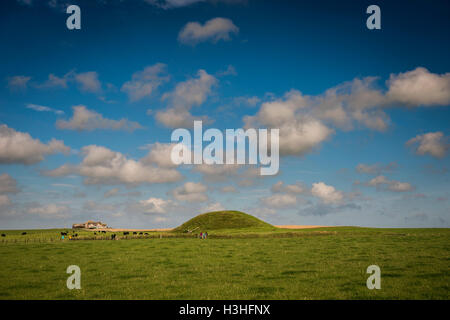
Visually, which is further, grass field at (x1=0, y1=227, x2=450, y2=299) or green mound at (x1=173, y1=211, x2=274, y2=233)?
green mound at (x1=173, y1=211, x2=274, y2=233)

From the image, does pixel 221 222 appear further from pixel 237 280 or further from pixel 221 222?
pixel 237 280

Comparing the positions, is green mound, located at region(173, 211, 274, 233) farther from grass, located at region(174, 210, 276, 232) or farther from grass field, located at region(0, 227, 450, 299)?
grass field, located at region(0, 227, 450, 299)

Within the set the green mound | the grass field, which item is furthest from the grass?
the grass field

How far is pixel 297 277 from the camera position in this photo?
24.1 m

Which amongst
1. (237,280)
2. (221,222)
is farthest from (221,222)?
(237,280)

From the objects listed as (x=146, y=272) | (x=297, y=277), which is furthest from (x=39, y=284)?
(x=297, y=277)

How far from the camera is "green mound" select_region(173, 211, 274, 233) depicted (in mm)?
156000

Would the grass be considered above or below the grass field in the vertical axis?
below

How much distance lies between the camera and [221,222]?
161125 mm

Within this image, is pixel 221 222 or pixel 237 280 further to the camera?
pixel 221 222

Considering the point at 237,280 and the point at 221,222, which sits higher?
the point at 237,280

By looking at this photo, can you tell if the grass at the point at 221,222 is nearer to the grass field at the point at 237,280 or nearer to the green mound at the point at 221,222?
the green mound at the point at 221,222

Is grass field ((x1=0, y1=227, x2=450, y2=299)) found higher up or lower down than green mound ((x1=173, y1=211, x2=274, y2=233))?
higher up
